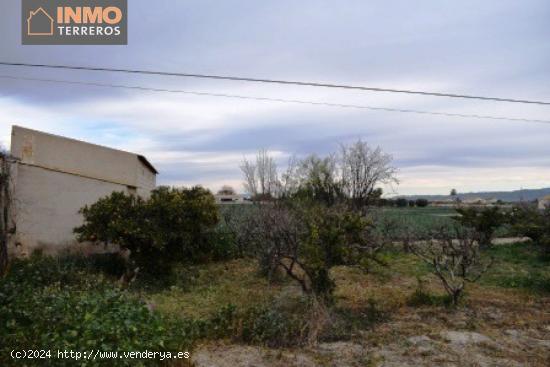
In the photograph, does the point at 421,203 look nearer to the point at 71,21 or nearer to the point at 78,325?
the point at 71,21

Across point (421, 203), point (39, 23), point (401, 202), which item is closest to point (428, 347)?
point (39, 23)

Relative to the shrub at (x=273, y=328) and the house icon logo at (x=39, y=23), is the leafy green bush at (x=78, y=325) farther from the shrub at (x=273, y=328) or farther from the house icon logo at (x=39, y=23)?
the house icon logo at (x=39, y=23)

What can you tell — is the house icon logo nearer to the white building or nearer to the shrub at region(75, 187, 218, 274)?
the white building

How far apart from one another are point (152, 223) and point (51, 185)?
2889mm

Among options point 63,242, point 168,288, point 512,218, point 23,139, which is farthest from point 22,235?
point 512,218

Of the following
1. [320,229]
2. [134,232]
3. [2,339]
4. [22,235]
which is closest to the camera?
[2,339]

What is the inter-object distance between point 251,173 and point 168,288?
15376 mm

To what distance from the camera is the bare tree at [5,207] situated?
8.48 metres

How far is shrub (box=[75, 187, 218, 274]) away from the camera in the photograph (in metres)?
8.82

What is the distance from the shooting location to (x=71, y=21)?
6.96m

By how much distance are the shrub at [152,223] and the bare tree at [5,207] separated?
138 centimetres

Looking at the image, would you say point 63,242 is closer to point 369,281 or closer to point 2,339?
point 2,339

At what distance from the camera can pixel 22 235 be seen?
9.45 m

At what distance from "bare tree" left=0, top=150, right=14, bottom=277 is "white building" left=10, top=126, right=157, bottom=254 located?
0.79ft
